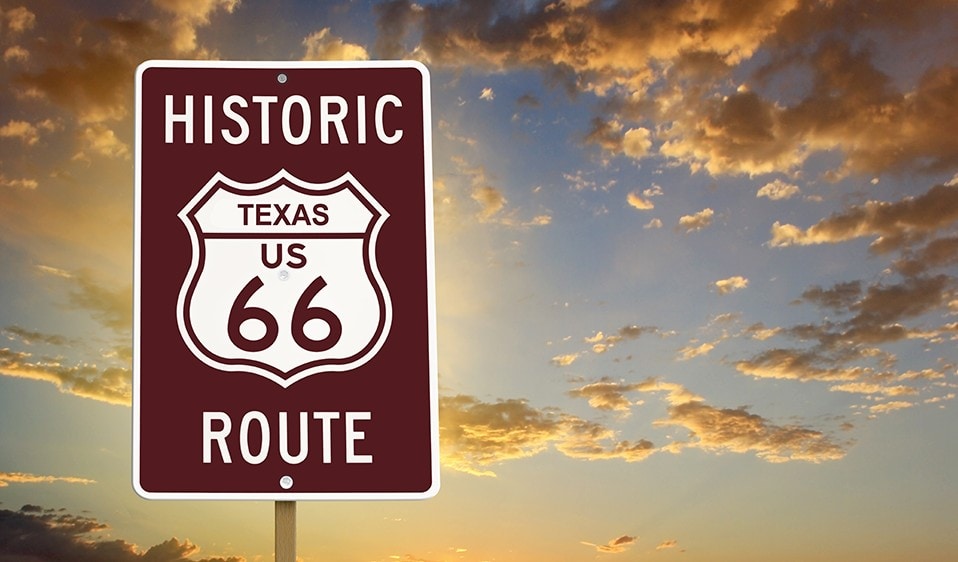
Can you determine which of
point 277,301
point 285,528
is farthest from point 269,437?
point 277,301

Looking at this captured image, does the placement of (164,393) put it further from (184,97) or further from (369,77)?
(369,77)

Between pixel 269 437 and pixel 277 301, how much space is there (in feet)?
1.75

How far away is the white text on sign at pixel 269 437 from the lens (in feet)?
14.1

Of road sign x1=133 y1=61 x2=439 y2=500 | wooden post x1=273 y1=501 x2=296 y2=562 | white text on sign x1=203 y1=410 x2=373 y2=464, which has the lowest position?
wooden post x1=273 y1=501 x2=296 y2=562

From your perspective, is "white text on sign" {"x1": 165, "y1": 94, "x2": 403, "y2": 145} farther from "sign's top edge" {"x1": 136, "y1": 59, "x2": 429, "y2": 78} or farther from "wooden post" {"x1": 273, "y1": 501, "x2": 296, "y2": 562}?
"wooden post" {"x1": 273, "y1": 501, "x2": 296, "y2": 562}

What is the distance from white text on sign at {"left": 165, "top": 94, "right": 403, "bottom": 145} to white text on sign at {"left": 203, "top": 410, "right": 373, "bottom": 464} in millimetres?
1133

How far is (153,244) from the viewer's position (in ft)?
14.5

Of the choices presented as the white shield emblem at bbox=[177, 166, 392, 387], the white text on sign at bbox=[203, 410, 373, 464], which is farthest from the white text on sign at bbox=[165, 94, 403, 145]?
the white text on sign at bbox=[203, 410, 373, 464]

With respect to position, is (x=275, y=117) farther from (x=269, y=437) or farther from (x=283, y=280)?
(x=269, y=437)

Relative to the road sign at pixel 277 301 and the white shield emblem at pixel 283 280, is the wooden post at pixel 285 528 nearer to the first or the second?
the road sign at pixel 277 301

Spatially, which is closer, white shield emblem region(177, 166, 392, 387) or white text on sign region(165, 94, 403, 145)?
white shield emblem region(177, 166, 392, 387)

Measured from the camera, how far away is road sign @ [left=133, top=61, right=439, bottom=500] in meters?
4.32

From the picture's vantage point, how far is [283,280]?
438 centimetres

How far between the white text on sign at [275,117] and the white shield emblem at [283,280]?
0.64 ft
